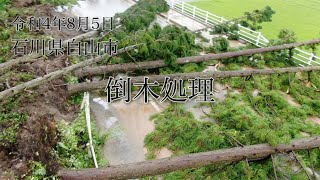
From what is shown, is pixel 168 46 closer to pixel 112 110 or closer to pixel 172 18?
pixel 112 110

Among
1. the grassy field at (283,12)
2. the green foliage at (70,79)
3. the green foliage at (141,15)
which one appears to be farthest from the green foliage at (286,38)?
the green foliage at (70,79)

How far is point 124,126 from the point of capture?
7.53 meters

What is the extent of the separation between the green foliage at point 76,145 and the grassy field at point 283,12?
8.97 metres

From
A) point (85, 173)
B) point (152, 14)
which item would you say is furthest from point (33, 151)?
point (152, 14)

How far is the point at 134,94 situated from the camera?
8.83 meters

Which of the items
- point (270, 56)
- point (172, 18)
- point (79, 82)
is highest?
point (172, 18)

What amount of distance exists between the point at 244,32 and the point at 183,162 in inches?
318

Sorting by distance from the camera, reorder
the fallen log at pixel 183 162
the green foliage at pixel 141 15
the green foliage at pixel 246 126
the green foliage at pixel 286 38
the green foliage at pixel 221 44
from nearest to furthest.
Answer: the fallen log at pixel 183 162
the green foliage at pixel 246 126
the green foliage at pixel 141 15
the green foliage at pixel 286 38
the green foliage at pixel 221 44

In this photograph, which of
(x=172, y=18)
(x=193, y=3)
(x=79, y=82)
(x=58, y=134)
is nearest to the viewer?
(x=58, y=134)

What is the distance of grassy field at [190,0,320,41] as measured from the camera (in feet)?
44.2

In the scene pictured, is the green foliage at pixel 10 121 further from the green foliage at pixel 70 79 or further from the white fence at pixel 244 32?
the white fence at pixel 244 32

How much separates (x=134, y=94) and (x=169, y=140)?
250 cm

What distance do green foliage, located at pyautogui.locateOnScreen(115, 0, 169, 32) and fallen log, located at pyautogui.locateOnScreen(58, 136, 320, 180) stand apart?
491cm

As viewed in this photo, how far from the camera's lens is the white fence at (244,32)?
34.3 ft
